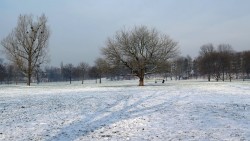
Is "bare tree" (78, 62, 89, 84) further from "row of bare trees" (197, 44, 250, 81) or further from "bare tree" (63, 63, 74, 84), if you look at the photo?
"row of bare trees" (197, 44, 250, 81)

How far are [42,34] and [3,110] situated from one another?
3668cm

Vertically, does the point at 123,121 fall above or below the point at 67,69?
below

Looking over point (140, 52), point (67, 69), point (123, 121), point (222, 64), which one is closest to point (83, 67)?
point (67, 69)

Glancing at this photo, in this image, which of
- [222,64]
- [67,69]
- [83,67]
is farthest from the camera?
[67,69]

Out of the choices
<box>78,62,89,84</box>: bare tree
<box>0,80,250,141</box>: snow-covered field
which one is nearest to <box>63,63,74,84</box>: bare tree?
<box>78,62,89,84</box>: bare tree

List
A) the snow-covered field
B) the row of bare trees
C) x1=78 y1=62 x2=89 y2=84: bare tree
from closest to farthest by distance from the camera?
1. the snow-covered field
2. the row of bare trees
3. x1=78 y1=62 x2=89 y2=84: bare tree

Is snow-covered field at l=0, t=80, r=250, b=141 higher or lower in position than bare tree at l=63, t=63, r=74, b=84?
lower

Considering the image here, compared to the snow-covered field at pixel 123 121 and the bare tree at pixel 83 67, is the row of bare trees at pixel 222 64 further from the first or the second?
the snow-covered field at pixel 123 121

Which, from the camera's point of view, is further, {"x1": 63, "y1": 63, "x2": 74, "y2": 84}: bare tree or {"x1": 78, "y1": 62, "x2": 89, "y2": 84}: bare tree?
{"x1": 63, "y1": 63, "x2": 74, "y2": 84}: bare tree

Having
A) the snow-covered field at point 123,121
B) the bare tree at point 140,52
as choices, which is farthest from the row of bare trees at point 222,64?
the snow-covered field at point 123,121

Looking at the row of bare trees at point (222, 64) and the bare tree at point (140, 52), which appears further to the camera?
the row of bare trees at point (222, 64)

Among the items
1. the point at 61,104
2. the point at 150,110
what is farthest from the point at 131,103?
the point at 61,104

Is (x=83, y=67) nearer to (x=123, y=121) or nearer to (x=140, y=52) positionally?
(x=140, y=52)

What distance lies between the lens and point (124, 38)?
48781mm
